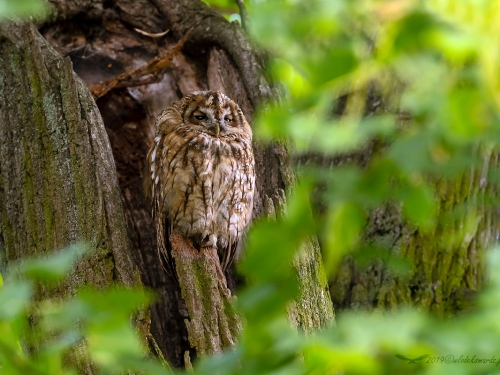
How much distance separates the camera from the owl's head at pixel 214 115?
10.1 ft

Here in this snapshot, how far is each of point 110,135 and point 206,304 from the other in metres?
1.48

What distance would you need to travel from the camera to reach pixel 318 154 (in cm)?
340

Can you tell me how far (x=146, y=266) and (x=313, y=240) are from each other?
964 millimetres

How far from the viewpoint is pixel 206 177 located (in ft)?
9.93

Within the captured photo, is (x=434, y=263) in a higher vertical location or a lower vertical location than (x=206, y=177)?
lower

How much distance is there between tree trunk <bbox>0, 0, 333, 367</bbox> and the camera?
2496mm

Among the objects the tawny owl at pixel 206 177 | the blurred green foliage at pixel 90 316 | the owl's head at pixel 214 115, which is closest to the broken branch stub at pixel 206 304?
the tawny owl at pixel 206 177

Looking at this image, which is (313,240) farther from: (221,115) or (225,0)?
(225,0)

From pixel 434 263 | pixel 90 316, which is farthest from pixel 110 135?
pixel 90 316

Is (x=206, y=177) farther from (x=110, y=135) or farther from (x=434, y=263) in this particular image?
(x=434, y=263)

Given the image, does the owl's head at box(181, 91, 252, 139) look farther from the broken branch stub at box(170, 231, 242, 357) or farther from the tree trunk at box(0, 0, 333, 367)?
the broken branch stub at box(170, 231, 242, 357)

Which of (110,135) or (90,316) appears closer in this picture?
(90,316)

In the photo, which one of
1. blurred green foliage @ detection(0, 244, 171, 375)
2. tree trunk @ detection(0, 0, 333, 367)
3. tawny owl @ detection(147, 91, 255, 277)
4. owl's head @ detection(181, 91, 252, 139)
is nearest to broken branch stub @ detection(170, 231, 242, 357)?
tree trunk @ detection(0, 0, 333, 367)

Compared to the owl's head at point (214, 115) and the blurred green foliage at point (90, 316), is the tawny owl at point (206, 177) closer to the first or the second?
the owl's head at point (214, 115)
